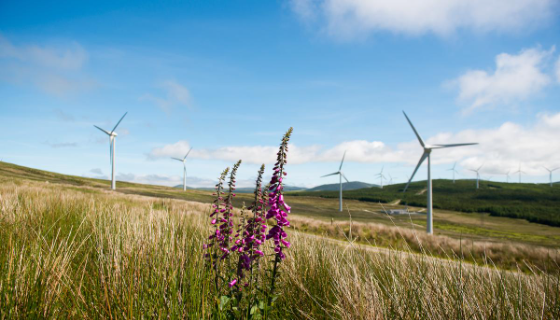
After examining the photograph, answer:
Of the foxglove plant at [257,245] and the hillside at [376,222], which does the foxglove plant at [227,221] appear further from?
the hillside at [376,222]

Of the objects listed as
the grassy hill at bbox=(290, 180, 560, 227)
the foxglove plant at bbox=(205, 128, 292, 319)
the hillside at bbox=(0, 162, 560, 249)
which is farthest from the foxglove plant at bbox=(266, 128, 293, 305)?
the grassy hill at bbox=(290, 180, 560, 227)

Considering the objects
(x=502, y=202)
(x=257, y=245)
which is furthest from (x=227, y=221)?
(x=502, y=202)

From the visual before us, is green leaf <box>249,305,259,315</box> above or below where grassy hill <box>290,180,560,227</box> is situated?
above

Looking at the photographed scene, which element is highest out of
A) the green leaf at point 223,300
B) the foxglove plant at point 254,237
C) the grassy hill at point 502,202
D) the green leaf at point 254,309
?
the foxglove plant at point 254,237

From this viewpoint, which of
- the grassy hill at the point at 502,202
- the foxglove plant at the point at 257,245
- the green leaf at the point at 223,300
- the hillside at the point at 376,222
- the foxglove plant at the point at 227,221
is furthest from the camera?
the grassy hill at the point at 502,202

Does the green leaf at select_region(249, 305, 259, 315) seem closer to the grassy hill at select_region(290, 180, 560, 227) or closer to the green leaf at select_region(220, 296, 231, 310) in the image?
the green leaf at select_region(220, 296, 231, 310)

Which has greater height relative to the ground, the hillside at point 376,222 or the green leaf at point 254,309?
the green leaf at point 254,309

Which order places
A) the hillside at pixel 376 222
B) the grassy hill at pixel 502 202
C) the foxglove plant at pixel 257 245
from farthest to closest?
the grassy hill at pixel 502 202 < the hillside at pixel 376 222 < the foxglove plant at pixel 257 245

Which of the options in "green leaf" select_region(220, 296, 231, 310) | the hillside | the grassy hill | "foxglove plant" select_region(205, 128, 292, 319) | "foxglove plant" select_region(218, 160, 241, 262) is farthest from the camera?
the grassy hill

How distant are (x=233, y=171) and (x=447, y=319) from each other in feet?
10.4

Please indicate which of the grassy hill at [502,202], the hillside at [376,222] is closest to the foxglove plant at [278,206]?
the hillside at [376,222]

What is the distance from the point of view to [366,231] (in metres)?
35.2

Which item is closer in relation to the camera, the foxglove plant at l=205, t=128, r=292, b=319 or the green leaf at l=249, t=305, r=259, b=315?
the green leaf at l=249, t=305, r=259, b=315

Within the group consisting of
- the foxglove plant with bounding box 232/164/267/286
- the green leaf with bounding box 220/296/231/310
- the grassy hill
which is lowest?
the grassy hill
